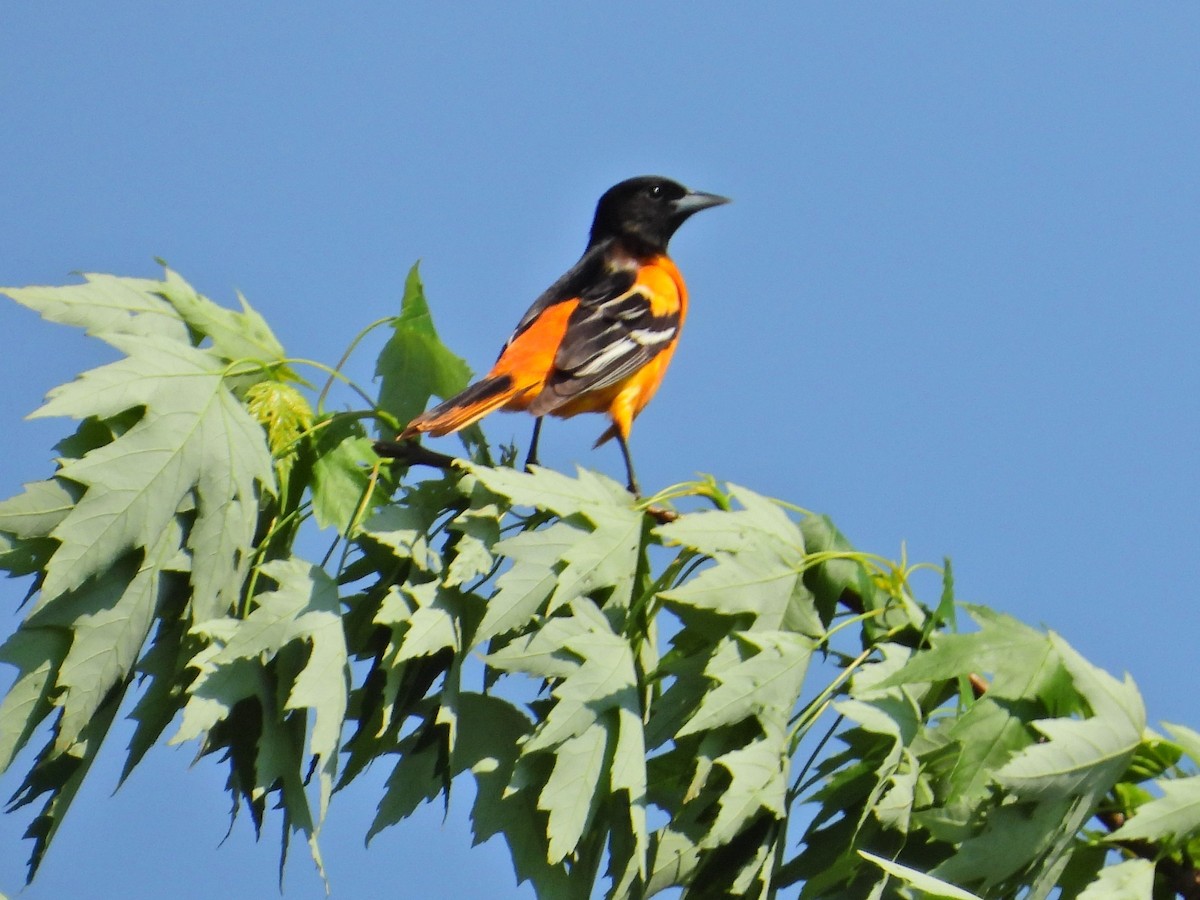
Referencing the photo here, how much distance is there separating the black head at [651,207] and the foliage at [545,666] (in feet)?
10.6

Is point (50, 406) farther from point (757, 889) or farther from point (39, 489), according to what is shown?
point (757, 889)

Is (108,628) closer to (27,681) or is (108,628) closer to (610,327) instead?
(27,681)

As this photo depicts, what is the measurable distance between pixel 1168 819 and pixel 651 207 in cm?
408

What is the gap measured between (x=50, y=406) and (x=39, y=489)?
0.47ft

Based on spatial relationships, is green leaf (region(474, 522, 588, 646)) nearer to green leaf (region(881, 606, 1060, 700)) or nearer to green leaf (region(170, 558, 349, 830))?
green leaf (region(170, 558, 349, 830))

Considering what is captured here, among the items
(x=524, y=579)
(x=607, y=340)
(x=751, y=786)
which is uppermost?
(x=607, y=340)

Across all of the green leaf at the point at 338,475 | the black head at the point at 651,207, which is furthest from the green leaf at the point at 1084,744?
the black head at the point at 651,207

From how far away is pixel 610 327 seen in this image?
4379 millimetres

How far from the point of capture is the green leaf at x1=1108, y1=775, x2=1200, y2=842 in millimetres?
1872

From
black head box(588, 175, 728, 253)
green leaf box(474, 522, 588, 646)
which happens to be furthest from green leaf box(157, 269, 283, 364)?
black head box(588, 175, 728, 253)

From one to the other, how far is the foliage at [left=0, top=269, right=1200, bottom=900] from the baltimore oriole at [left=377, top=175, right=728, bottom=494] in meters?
0.57

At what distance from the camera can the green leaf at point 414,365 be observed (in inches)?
109

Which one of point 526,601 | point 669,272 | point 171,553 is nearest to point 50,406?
point 171,553

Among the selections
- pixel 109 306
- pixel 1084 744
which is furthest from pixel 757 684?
pixel 109 306
